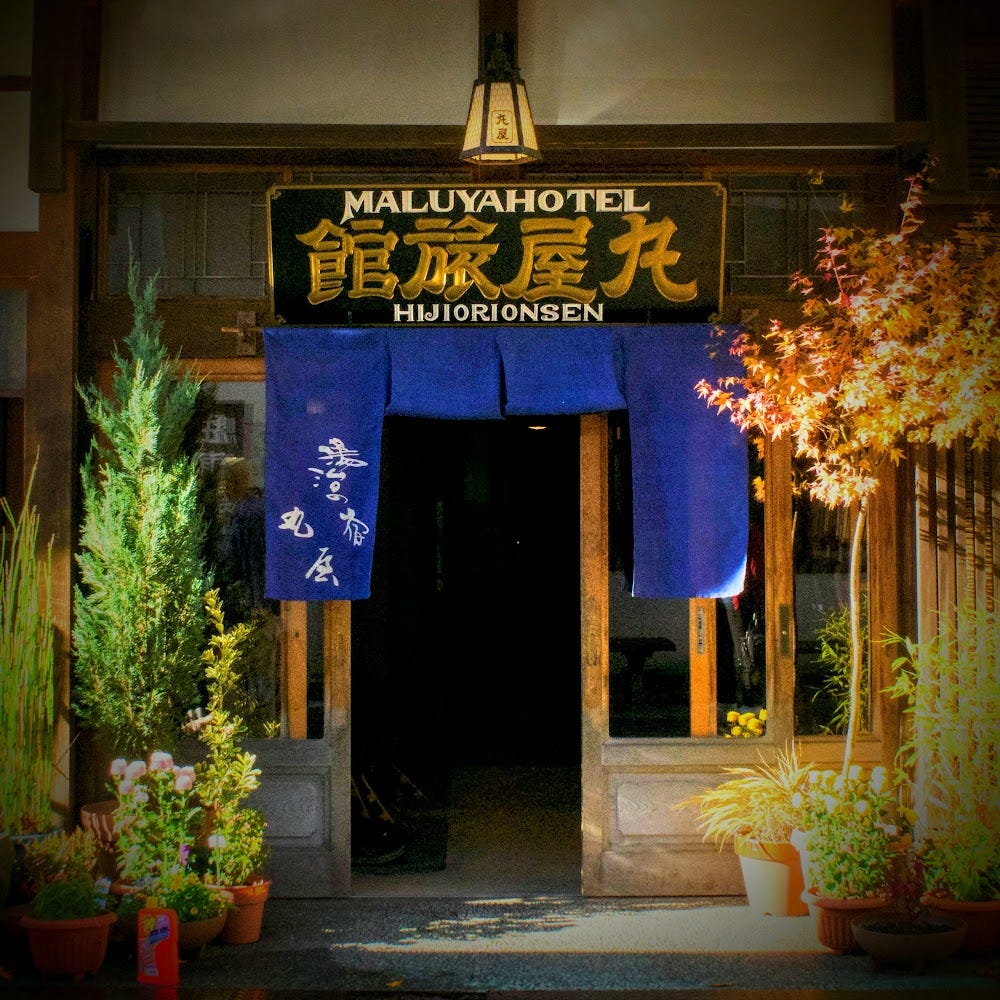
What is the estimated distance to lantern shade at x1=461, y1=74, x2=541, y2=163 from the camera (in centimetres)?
716

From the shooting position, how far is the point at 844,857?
703 centimetres

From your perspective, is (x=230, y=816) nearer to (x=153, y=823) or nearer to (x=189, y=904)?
(x=153, y=823)

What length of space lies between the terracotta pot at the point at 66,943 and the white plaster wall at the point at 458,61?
5.11 m

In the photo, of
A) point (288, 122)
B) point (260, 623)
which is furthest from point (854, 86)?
point (260, 623)

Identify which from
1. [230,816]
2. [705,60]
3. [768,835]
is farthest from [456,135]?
[768,835]

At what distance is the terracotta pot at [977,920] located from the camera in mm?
6871

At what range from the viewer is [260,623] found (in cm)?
823

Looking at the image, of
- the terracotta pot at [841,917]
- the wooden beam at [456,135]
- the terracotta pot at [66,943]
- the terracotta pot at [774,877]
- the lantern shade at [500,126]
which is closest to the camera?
the terracotta pot at [66,943]

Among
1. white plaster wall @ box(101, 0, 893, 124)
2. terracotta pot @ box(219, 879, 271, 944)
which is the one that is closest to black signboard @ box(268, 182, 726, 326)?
white plaster wall @ box(101, 0, 893, 124)

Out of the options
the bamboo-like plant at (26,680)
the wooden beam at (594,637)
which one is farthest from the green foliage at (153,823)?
the wooden beam at (594,637)

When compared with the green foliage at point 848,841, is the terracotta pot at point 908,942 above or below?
below

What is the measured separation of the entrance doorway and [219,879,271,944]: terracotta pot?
131 cm

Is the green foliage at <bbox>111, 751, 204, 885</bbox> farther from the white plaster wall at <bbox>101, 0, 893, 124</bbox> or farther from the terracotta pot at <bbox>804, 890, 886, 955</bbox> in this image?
the white plaster wall at <bbox>101, 0, 893, 124</bbox>

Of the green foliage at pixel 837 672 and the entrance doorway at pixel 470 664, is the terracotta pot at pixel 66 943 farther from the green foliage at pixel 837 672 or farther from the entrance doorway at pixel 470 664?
the green foliage at pixel 837 672
